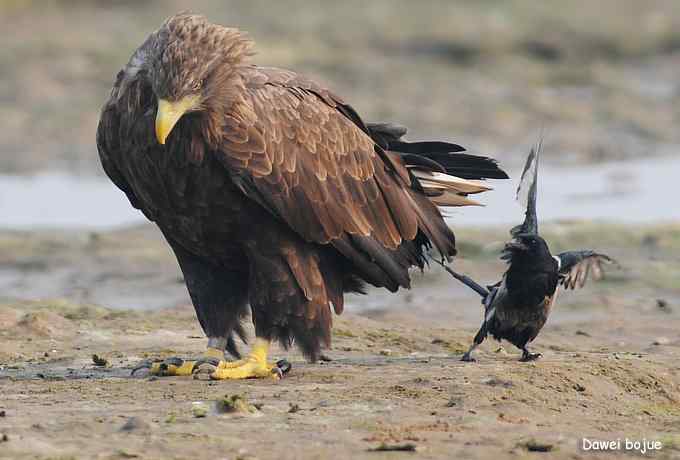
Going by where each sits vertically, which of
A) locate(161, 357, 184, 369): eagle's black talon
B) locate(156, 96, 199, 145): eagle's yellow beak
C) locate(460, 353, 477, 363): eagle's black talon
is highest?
locate(156, 96, 199, 145): eagle's yellow beak

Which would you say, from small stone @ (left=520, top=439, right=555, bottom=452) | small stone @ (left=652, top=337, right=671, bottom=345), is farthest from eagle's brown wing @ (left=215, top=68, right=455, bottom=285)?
small stone @ (left=520, top=439, right=555, bottom=452)

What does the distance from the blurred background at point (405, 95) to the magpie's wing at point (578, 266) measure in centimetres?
324

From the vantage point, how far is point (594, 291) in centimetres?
1070

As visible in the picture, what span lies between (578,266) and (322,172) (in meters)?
1.54

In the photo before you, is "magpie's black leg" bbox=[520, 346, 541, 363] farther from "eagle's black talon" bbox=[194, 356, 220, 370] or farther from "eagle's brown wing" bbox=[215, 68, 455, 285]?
"eagle's black talon" bbox=[194, 356, 220, 370]

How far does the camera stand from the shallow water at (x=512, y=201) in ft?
45.3

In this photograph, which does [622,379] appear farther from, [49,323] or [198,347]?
[49,323]

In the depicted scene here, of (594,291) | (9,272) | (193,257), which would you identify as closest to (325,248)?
(193,257)

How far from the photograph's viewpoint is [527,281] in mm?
8062

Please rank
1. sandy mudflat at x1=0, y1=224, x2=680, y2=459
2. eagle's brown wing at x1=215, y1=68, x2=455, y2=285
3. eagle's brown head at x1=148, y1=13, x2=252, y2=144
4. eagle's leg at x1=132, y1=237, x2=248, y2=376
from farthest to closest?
eagle's leg at x1=132, y1=237, x2=248, y2=376 < eagle's brown wing at x1=215, y1=68, x2=455, y2=285 < eagle's brown head at x1=148, y1=13, x2=252, y2=144 < sandy mudflat at x1=0, y1=224, x2=680, y2=459

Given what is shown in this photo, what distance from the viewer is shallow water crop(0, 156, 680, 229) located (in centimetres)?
1382

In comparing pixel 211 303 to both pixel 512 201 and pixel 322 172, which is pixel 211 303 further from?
pixel 512 201

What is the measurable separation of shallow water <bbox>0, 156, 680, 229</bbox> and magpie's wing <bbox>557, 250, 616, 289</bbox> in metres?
4.50

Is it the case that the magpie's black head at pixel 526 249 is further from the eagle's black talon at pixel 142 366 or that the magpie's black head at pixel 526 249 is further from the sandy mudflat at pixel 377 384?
the eagle's black talon at pixel 142 366
